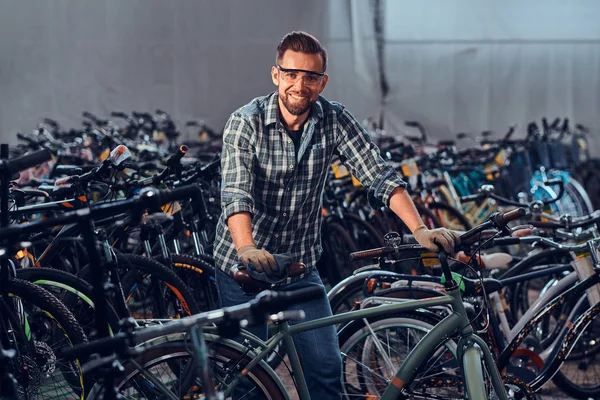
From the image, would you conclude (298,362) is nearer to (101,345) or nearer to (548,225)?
(101,345)

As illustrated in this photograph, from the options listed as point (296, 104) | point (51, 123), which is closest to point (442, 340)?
point (296, 104)

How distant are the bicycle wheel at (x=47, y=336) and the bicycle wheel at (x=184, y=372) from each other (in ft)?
2.82

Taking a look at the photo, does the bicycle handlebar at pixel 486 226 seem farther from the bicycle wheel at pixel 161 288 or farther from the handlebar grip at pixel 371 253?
the bicycle wheel at pixel 161 288

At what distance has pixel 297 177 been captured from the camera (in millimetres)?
3121

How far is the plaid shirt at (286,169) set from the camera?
3.06 m

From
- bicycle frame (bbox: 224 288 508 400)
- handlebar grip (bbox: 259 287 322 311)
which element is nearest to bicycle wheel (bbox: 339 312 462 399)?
bicycle frame (bbox: 224 288 508 400)

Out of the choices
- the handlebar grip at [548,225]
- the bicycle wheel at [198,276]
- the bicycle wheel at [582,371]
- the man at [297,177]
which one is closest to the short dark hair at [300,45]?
the man at [297,177]

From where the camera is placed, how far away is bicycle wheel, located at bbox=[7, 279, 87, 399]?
333 centimetres

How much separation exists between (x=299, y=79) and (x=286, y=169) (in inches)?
12.5

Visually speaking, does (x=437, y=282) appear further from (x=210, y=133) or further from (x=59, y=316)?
(x=210, y=133)

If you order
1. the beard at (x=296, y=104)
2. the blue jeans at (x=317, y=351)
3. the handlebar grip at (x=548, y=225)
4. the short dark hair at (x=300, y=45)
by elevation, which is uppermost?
the short dark hair at (x=300, y=45)

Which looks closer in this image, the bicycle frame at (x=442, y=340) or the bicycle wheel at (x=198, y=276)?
the bicycle frame at (x=442, y=340)

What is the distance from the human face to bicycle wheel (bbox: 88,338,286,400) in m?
0.93

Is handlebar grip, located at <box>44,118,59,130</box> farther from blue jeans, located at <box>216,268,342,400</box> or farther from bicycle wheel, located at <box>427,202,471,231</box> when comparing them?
blue jeans, located at <box>216,268,342,400</box>
